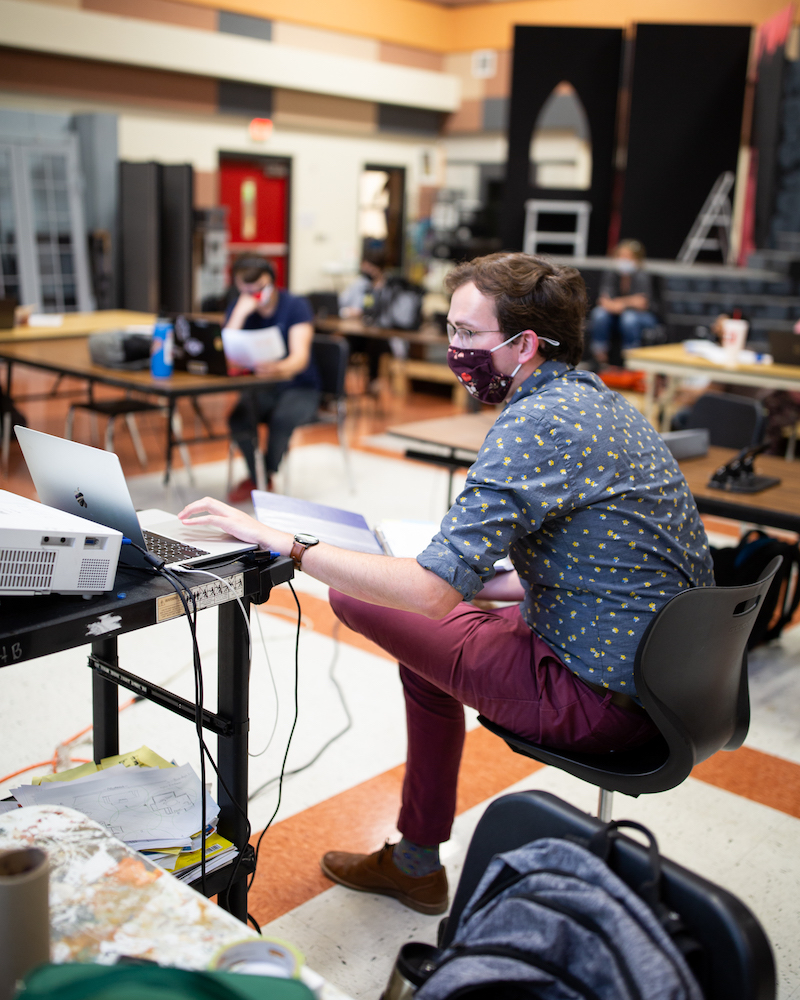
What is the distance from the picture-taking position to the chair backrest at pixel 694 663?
1.46m

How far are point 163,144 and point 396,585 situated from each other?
9.01 m

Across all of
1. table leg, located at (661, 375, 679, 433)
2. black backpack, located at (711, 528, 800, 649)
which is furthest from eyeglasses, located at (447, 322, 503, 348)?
table leg, located at (661, 375, 679, 433)

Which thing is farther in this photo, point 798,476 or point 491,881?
point 798,476

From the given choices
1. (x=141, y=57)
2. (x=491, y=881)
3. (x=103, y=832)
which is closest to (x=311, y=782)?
(x=103, y=832)

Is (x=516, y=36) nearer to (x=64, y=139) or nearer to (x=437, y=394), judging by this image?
(x=437, y=394)

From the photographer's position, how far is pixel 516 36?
9109 mm

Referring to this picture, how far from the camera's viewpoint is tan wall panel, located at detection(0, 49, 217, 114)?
8.12 metres

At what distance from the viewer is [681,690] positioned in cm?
151

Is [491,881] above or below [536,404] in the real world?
below

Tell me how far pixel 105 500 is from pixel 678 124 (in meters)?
9.16

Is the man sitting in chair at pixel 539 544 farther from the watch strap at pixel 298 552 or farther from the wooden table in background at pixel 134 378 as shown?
the wooden table in background at pixel 134 378

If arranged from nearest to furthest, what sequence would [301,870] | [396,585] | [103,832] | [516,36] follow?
[103,832] < [396,585] < [301,870] < [516,36]

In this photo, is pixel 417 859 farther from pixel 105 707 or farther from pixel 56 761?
pixel 56 761

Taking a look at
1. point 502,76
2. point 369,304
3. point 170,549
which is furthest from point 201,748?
point 502,76
